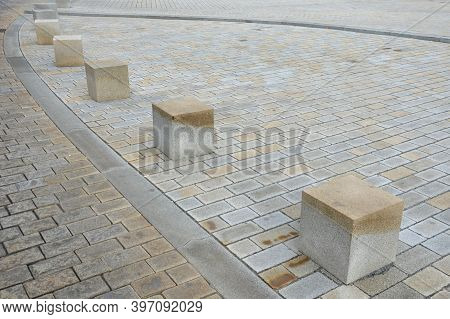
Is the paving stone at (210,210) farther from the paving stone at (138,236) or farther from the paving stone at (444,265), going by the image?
the paving stone at (444,265)

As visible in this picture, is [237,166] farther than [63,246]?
Yes

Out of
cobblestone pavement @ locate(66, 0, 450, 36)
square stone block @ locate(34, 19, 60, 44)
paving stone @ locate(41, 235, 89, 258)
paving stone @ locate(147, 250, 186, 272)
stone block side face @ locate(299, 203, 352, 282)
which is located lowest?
paving stone @ locate(147, 250, 186, 272)

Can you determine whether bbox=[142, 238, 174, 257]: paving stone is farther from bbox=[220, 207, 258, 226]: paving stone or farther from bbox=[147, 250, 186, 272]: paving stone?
bbox=[220, 207, 258, 226]: paving stone

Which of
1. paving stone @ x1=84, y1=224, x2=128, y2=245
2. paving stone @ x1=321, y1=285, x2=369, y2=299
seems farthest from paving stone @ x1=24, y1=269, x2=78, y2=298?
paving stone @ x1=321, y1=285, x2=369, y2=299

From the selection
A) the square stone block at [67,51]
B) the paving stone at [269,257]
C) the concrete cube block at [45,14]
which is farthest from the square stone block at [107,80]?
the concrete cube block at [45,14]

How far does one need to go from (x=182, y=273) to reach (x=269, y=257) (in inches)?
31.0

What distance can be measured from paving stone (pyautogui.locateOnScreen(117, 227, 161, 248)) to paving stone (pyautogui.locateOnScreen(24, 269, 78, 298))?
59 cm

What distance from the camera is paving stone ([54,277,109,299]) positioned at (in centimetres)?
380

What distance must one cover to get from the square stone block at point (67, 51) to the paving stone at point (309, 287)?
9.01 meters

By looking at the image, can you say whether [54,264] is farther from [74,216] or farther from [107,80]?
[107,80]

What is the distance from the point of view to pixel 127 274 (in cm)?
406

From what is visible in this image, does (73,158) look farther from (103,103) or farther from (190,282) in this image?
(190,282)

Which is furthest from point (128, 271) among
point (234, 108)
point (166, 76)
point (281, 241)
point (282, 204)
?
point (166, 76)

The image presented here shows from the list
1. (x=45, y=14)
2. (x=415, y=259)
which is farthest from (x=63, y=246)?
(x=45, y=14)
